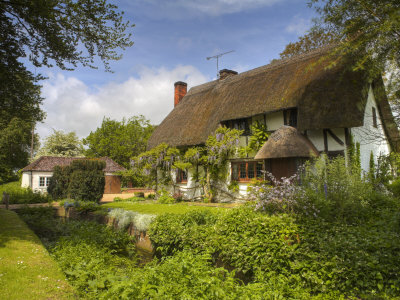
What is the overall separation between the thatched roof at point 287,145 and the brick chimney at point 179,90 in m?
11.0

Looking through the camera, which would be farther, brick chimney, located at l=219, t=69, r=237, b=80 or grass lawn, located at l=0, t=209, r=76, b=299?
brick chimney, located at l=219, t=69, r=237, b=80

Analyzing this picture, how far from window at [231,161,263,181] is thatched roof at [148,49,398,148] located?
221cm

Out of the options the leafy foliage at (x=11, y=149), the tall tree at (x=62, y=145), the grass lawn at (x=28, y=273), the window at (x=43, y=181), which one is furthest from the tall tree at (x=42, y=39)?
the tall tree at (x=62, y=145)

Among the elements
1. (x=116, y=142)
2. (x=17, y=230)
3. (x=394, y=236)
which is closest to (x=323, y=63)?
(x=394, y=236)

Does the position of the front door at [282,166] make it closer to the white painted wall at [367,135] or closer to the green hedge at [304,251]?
the white painted wall at [367,135]

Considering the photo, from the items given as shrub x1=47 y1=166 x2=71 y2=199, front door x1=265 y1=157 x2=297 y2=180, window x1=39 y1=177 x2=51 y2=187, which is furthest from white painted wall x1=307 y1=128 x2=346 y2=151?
window x1=39 y1=177 x2=51 y2=187

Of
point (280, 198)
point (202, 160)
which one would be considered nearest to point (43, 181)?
point (202, 160)

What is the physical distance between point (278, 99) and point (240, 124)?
7.98 feet

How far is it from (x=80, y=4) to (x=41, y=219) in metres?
8.17

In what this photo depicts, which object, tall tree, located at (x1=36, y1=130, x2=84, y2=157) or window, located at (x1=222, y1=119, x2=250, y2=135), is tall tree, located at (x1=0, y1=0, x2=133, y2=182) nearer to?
window, located at (x1=222, y1=119, x2=250, y2=135)

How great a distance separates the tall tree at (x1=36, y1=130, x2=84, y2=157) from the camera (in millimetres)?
34500

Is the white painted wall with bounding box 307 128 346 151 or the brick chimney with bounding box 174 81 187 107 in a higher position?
the brick chimney with bounding box 174 81 187 107

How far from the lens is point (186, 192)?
Answer: 1530 centimetres

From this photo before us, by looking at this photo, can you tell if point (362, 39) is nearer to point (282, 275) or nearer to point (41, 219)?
point (282, 275)
